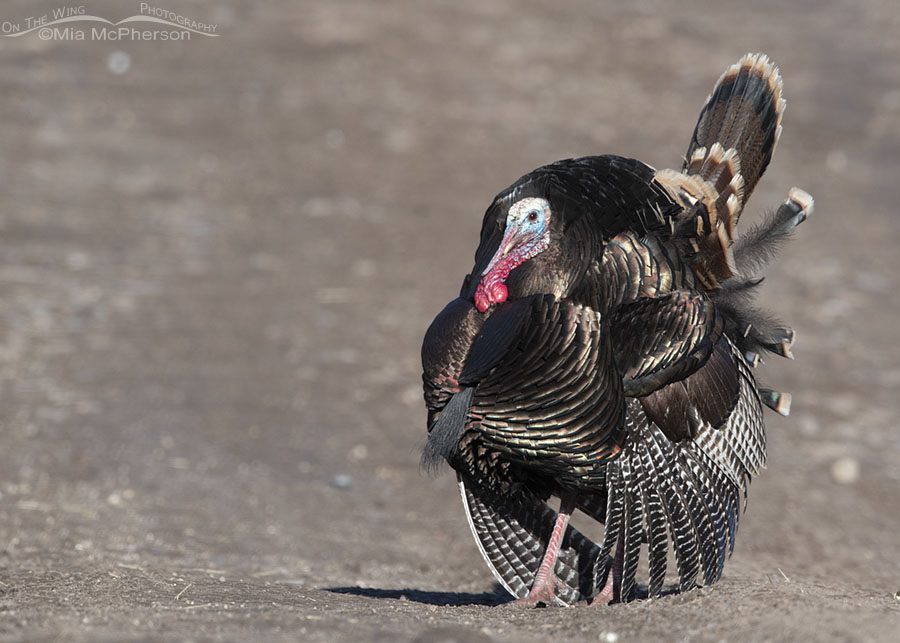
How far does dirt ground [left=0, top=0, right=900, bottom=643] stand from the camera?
450 cm

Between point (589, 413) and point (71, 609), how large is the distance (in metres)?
1.93

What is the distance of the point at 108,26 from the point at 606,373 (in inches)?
411

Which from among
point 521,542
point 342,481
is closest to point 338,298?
point 342,481

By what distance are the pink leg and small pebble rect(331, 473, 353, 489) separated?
7.34 feet

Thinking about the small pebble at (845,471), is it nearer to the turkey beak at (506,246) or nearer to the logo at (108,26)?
the turkey beak at (506,246)

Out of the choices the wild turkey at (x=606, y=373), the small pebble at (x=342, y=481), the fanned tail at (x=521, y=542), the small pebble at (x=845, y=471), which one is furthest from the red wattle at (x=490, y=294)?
the small pebble at (x=845, y=471)

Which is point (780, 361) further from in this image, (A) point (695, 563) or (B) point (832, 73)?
(B) point (832, 73)

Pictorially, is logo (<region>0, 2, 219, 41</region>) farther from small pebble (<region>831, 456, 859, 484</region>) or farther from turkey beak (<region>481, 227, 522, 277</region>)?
turkey beak (<region>481, 227, 522, 277</region>)

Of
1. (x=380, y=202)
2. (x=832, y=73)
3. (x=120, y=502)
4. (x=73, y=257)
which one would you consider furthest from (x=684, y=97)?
(x=120, y=502)

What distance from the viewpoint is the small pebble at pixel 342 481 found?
6777 millimetres

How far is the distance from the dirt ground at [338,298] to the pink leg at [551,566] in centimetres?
43

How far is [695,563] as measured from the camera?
14.7 feet

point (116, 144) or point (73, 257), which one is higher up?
point (116, 144)

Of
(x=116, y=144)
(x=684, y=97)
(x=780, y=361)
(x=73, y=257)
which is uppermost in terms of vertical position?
(x=684, y=97)
